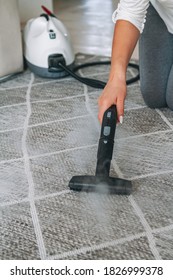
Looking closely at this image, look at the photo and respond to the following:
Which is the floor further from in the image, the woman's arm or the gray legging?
the woman's arm

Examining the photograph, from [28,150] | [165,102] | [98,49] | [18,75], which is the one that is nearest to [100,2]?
[98,49]

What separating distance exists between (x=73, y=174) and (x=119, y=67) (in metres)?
0.33

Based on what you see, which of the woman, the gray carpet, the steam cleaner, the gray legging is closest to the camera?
the gray carpet

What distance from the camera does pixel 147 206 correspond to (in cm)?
95

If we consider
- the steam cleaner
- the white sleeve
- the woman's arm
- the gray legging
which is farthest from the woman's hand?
→ the steam cleaner

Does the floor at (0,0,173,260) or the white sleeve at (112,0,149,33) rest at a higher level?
the white sleeve at (112,0,149,33)

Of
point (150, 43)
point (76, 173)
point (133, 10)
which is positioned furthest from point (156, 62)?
point (76, 173)

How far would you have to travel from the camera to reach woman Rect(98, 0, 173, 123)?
3.13 feet

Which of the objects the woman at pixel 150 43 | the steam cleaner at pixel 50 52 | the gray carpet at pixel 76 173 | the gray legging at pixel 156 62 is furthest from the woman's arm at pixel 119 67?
the steam cleaner at pixel 50 52

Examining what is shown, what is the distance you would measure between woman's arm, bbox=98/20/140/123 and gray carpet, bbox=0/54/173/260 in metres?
0.24

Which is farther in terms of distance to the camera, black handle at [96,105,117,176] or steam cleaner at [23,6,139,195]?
steam cleaner at [23,6,139,195]

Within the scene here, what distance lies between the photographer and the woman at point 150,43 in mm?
953

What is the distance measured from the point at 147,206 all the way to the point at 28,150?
0.44m
